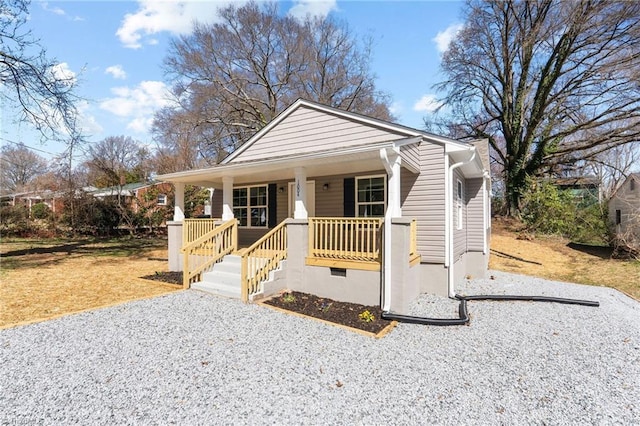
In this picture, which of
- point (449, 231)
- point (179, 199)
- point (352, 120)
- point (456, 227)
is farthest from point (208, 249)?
point (456, 227)

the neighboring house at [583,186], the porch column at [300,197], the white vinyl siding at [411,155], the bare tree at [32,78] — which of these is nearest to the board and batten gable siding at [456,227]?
the white vinyl siding at [411,155]

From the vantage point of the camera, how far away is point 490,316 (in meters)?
6.11

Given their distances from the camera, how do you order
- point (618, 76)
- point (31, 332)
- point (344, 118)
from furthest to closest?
point (618, 76), point (344, 118), point (31, 332)

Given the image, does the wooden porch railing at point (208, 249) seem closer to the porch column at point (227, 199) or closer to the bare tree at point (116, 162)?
the porch column at point (227, 199)

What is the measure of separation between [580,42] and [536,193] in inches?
294

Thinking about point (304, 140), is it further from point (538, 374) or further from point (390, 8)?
point (538, 374)

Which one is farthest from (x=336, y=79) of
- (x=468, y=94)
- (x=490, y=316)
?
(x=490, y=316)

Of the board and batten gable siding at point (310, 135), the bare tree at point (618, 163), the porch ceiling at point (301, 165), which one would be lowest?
the porch ceiling at point (301, 165)

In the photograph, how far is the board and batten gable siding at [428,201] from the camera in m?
7.42

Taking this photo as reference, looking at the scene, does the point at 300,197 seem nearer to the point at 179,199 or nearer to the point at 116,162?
the point at 179,199

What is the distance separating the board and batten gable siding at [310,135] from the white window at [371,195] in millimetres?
981

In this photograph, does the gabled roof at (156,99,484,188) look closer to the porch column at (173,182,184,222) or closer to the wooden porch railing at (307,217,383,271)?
the porch column at (173,182,184,222)

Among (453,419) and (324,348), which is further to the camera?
(324,348)

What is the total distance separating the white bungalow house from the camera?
20.6 feet
